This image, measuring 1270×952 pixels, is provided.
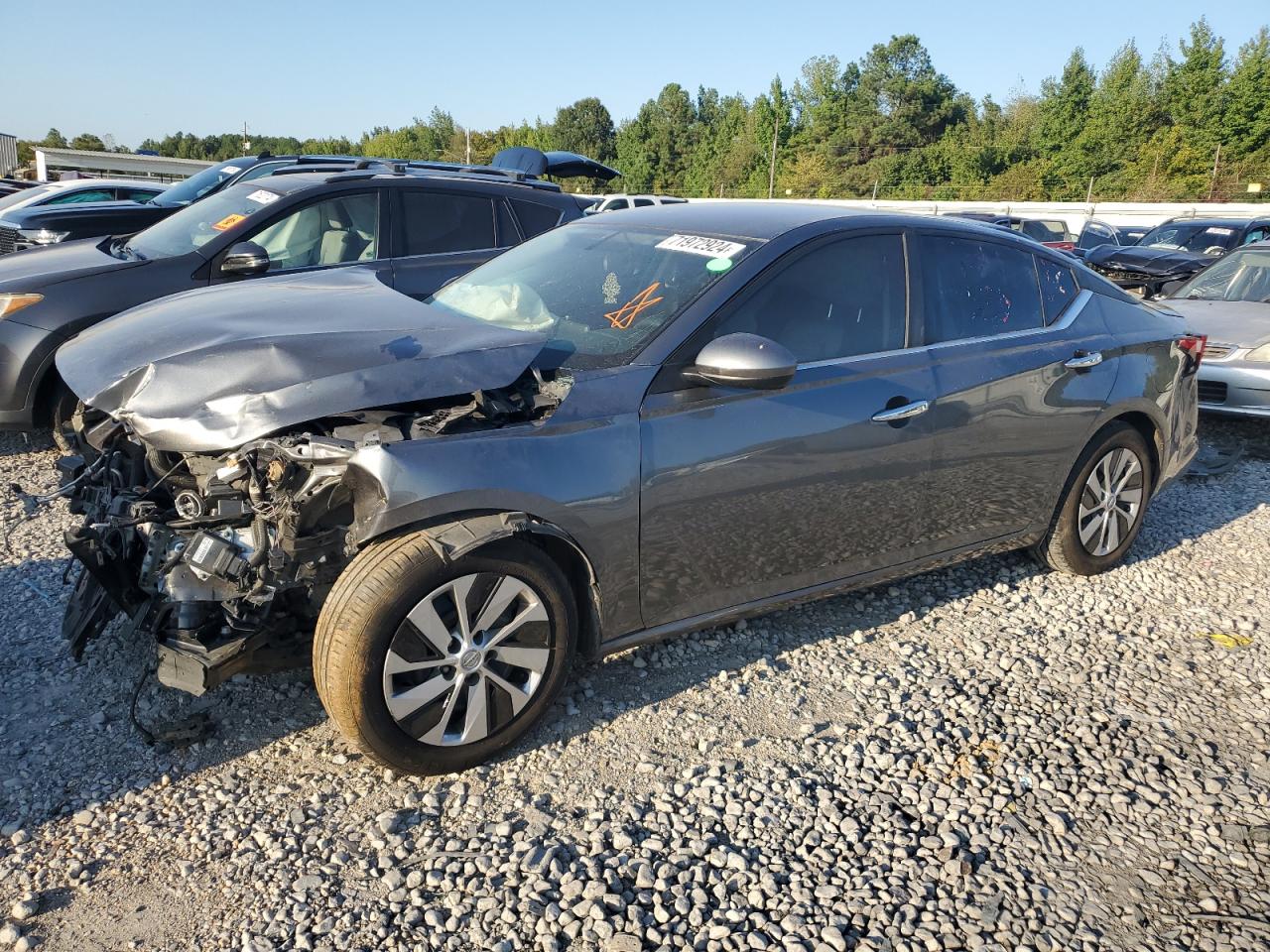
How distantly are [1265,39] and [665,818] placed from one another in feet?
188

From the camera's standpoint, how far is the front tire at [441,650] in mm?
2736

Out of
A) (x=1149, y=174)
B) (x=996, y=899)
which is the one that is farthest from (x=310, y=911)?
(x=1149, y=174)

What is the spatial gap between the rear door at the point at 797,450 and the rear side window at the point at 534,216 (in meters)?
3.64

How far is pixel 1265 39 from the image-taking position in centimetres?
4606

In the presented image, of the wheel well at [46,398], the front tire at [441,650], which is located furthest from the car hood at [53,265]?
the front tire at [441,650]

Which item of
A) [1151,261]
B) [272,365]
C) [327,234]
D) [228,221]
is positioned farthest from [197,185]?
[1151,261]

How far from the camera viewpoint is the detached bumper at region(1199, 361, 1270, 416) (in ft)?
23.5

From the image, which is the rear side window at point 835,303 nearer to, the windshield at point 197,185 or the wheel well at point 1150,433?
the wheel well at point 1150,433

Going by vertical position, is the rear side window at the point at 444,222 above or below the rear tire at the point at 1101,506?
above

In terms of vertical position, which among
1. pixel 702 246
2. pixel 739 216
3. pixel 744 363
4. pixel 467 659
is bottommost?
pixel 467 659

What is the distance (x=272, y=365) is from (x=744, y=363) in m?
1.49

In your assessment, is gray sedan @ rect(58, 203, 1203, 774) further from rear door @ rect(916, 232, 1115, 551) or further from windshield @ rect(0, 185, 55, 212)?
windshield @ rect(0, 185, 55, 212)

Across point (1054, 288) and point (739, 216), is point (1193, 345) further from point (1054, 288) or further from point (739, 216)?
point (739, 216)

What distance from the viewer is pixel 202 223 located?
6.43 meters
